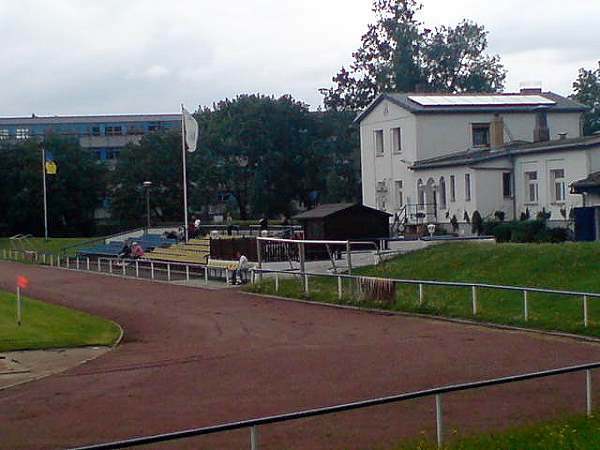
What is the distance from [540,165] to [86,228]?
52964 mm

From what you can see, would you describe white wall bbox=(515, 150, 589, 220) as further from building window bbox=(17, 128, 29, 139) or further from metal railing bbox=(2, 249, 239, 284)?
building window bbox=(17, 128, 29, 139)

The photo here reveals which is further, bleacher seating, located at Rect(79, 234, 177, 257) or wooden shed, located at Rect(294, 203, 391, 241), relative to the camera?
bleacher seating, located at Rect(79, 234, 177, 257)

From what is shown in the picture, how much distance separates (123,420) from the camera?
14977 millimetres

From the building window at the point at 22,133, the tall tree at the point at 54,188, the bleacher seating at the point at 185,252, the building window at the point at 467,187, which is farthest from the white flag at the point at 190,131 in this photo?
the building window at the point at 22,133

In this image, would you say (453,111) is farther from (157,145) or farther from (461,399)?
(461,399)

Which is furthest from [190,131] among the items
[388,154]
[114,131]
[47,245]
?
[114,131]

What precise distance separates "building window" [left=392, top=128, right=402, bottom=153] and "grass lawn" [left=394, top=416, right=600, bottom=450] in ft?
172

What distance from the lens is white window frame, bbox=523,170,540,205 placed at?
52.7 m

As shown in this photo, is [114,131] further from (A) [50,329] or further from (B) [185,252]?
(A) [50,329]

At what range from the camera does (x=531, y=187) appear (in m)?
53.4

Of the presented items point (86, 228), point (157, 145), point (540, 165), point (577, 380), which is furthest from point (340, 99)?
point (577, 380)

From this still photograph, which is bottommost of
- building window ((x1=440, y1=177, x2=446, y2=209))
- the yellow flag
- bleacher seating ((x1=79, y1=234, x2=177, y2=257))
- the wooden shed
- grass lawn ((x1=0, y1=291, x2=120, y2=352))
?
grass lawn ((x1=0, y1=291, x2=120, y2=352))

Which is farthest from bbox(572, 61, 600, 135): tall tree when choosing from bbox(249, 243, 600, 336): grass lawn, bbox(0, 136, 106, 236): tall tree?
bbox(249, 243, 600, 336): grass lawn

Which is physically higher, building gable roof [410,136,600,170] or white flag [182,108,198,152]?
white flag [182,108,198,152]
